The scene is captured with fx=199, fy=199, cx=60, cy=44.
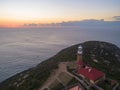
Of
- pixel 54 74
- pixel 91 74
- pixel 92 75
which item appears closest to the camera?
pixel 92 75

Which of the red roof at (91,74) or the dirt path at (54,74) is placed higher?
the red roof at (91,74)

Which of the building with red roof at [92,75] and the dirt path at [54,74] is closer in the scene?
the building with red roof at [92,75]

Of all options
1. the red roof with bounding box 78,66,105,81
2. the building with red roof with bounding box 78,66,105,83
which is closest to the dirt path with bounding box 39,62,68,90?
the building with red roof with bounding box 78,66,105,83

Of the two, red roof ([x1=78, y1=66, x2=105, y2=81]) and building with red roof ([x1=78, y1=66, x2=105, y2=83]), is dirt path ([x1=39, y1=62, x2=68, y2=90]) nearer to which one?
building with red roof ([x1=78, y1=66, x2=105, y2=83])

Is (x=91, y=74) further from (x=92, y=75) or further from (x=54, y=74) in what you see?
(x=54, y=74)

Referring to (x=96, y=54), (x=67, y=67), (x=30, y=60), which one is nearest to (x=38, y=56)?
(x=30, y=60)

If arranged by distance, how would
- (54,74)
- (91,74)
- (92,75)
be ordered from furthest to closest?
(54,74) < (91,74) < (92,75)

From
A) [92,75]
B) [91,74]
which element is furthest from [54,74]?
[92,75]

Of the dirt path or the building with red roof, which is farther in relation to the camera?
the dirt path

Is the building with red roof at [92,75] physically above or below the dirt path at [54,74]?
above

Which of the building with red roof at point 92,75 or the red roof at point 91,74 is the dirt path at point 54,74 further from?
the red roof at point 91,74

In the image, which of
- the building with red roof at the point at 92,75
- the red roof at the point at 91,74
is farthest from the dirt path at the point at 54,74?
the red roof at the point at 91,74

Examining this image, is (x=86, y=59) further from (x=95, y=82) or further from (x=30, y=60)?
(x=30, y=60)
